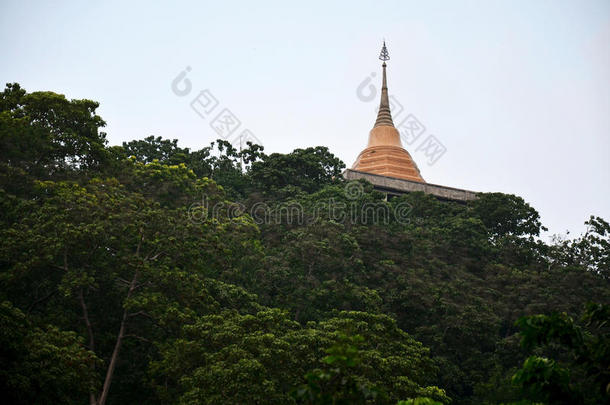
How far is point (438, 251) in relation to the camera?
2603 centimetres

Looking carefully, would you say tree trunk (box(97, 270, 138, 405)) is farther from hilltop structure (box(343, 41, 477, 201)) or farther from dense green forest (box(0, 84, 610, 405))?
hilltop structure (box(343, 41, 477, 201))

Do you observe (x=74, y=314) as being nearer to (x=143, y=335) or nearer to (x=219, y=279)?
(x=143, y=335)

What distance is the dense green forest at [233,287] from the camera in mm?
14922

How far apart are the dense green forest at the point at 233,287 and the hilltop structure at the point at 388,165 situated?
21.5 feet

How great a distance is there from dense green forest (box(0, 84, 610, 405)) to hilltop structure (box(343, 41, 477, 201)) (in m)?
6.54

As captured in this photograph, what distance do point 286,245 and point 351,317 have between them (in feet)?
→ 20.8

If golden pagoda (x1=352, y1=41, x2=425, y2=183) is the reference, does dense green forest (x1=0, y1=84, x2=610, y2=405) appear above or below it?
below

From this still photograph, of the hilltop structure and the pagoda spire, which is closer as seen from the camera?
the hilltop structure

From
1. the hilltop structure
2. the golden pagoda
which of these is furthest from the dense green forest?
the golden pagoda

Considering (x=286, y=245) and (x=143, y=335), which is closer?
(x=143, y=335)

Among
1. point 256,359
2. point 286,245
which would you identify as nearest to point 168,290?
point 256,359

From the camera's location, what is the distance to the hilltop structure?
117 ft

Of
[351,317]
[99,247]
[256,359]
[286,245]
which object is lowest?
[256,359]

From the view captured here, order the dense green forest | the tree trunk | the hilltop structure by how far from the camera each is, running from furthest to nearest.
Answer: the hilltop structure → the tree trunk → the dense green forest
